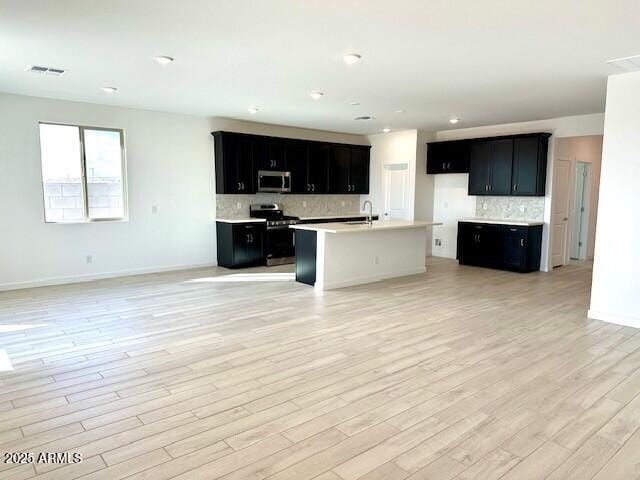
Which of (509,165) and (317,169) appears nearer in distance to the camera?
A: (509,165)

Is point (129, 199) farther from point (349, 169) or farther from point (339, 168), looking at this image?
point (349, 169)

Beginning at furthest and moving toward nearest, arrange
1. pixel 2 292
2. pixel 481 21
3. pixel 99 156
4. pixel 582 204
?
1. pixel 582 204
2. pixel 99 156
3. pixel 2 292
4. pixel 481 21

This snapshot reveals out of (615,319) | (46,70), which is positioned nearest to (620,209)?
(615,319)

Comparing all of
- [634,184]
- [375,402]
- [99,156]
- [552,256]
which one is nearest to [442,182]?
[552,256]

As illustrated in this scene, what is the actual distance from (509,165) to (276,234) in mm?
4429

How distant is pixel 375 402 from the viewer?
291 centimetres

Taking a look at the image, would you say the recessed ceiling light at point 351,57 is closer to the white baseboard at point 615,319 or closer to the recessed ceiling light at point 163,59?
the recessed ceiling light at point 163,59

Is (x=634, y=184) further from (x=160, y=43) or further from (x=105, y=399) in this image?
(x=105, y=399)

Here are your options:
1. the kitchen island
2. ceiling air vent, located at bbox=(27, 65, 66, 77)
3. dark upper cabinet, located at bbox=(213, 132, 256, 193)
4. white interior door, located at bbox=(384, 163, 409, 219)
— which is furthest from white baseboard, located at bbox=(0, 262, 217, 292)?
white interior door, located at bbox=(384, 163, 409, 219)

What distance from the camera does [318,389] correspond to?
3.09 m

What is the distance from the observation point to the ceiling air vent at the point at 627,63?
3.99 meters

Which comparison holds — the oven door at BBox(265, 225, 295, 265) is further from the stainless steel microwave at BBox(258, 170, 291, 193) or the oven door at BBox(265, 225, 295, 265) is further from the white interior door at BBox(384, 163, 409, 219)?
the white interior door at BBox(384, 163, 409, 219)

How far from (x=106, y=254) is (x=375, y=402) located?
553 centimetres

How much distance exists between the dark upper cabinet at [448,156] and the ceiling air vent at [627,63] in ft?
13.5
